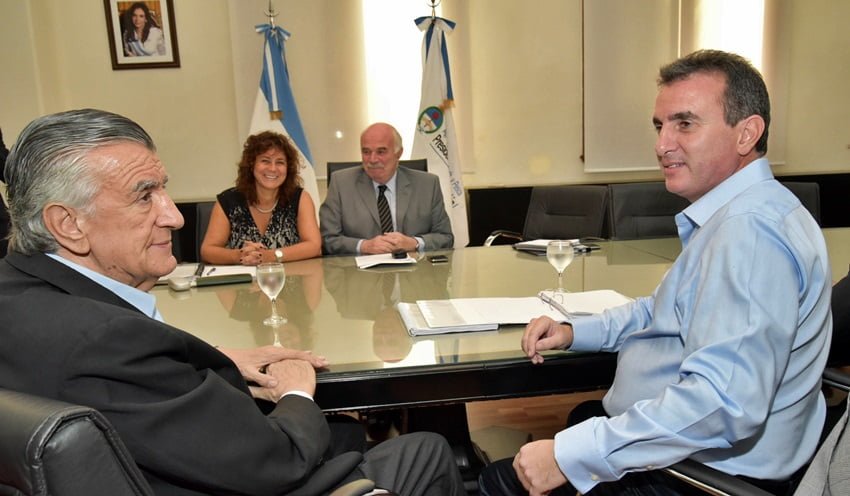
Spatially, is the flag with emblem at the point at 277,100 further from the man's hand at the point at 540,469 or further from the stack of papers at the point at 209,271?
the man's hand at the point at 540,469

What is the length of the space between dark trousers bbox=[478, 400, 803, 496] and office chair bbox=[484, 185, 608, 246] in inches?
80.6

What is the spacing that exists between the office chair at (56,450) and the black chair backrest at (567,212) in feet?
9.54

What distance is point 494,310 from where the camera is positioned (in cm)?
171

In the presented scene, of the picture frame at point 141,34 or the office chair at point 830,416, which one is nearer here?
the office chair at point 830,416

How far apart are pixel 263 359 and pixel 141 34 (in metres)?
4.40

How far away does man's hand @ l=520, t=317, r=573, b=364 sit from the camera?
4.53ft

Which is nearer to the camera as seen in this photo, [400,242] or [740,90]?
[740,90]

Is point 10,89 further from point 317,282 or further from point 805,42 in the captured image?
point 805,42

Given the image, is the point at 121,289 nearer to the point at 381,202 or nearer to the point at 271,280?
the point at 271,280

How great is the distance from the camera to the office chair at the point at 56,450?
0.59 meters

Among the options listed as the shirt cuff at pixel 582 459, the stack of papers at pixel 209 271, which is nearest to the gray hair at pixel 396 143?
the stack of papers at pixel 209 271

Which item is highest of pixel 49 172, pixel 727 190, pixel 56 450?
pixel 49 172

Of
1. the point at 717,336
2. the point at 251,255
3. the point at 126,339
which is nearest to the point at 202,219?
the point at 251,255

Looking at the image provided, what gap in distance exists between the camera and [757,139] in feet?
4.18
